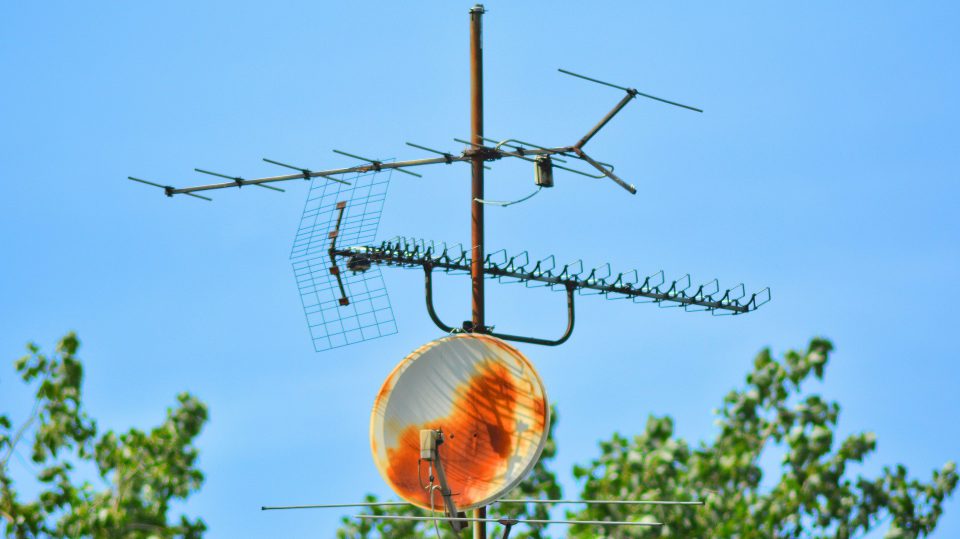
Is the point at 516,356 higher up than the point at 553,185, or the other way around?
the point at 553,185

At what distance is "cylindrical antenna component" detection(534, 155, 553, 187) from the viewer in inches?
396

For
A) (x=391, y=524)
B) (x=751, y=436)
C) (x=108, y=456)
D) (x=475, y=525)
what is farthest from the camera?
(x=751, y=436)

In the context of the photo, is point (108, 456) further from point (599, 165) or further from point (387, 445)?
point (599, 165)

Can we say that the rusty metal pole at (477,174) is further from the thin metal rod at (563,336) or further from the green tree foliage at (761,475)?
the green tree foliage at (761,475)

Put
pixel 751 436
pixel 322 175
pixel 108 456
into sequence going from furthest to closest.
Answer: pixel 751 436 < pixel 108 456 < pixel 322 175

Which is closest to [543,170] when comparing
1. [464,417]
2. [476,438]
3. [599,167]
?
[599,167]

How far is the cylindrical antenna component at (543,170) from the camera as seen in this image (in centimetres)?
1006

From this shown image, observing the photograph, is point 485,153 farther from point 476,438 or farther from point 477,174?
point 476,438

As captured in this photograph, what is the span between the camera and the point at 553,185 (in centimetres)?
1009

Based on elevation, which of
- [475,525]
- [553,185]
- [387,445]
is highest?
[553,185]

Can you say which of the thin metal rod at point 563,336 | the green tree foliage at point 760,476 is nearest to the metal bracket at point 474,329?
the thin metal rod at point 563,336

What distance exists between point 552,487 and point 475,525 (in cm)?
899

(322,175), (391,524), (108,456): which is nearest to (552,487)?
(391,524)

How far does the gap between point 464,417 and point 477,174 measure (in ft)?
6.09
